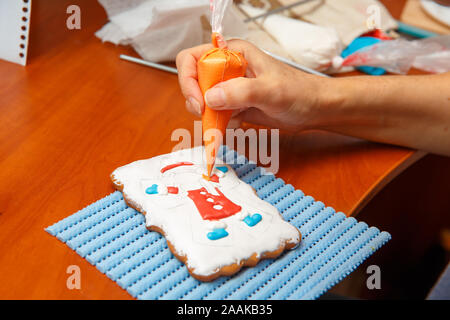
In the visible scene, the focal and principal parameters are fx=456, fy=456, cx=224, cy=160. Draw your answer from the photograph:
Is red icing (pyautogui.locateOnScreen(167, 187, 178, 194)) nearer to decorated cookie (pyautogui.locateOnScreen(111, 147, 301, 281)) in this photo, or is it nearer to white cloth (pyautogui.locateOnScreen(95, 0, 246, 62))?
decorated cookie (pyautogui.locateOnScreen(111, 147, 301, 281))

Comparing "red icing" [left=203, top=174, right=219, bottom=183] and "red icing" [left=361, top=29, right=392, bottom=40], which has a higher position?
"red icing" [left=361, top=29, right=392, bottom=40]

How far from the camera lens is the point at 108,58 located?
3.52ft

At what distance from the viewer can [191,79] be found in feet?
2.53

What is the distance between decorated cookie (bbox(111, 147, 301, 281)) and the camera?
621 millimetres

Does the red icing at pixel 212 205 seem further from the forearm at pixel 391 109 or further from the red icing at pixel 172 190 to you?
the forearm at pixel 391 109

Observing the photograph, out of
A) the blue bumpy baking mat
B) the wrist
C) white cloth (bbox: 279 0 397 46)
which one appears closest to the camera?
the blue bumpy baking mat

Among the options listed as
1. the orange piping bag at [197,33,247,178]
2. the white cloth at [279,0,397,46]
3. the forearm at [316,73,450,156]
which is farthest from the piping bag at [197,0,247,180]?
the white cloth at [279,0,397,46]

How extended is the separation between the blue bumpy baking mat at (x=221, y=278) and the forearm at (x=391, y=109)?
0.73 ft

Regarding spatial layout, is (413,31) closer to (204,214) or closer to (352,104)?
(352,104)

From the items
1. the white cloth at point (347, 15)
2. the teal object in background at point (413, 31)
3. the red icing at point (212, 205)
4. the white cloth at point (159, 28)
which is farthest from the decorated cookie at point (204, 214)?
the teal object in background at point (413, 31)

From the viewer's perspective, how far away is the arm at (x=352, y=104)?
794 mm

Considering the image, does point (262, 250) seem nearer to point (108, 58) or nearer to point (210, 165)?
point (210, 165)

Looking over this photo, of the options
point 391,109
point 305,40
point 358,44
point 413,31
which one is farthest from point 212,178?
point 413,31
